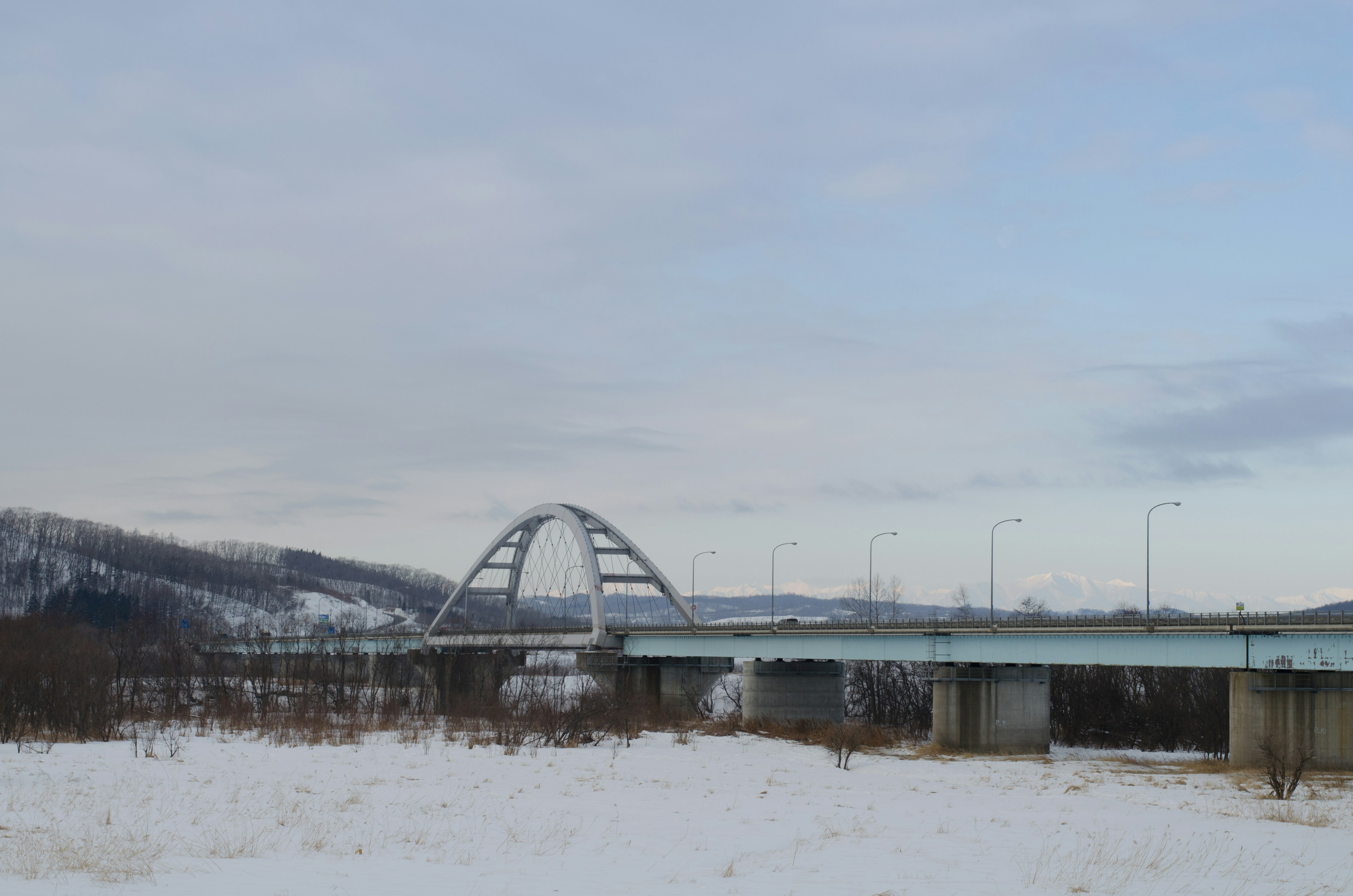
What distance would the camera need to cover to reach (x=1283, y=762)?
3806cm

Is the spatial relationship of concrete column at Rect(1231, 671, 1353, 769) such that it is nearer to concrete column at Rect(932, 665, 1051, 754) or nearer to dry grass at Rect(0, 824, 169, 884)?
concrete column at Rect(932, 665, 1051, 754)

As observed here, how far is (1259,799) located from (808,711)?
4984 centimetres

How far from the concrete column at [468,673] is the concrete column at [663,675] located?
810 centimetres

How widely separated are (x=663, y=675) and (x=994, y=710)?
40.7 metres

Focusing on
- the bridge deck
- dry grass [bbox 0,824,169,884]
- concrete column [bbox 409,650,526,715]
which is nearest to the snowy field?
dry grass [bbox 0,824,169,884]

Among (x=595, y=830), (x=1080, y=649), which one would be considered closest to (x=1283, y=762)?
(x=1080, y=649)

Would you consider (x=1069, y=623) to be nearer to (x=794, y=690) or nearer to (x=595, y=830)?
(x=794, y=690)

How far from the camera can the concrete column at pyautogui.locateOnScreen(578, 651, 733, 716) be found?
3915 inches

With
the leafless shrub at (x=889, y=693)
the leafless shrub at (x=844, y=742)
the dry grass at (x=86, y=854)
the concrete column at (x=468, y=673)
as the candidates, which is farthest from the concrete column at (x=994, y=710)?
the dry grass at (x=86, y=854)

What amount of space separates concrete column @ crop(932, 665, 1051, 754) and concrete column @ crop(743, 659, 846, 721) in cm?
1788

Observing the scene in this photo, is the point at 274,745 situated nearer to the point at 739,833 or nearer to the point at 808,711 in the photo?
Result: the point at 739,833

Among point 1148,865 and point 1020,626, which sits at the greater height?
point 1020,626

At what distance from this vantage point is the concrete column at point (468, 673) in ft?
291

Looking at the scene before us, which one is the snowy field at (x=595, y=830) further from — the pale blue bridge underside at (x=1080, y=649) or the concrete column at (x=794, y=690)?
the concrete column at (x=794, y=690)
